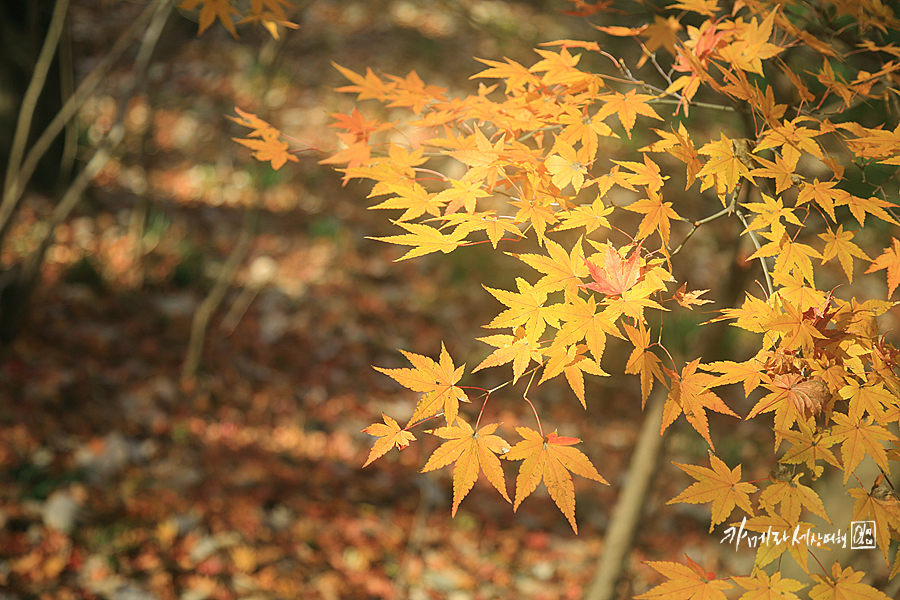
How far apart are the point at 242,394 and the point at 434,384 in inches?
91.0

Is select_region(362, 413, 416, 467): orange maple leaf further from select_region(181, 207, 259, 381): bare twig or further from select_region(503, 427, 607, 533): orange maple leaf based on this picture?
select_region(181, 207, 259, 381): bare twig

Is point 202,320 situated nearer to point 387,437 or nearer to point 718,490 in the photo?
point 387,437

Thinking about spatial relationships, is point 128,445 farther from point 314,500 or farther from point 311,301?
point 311,301

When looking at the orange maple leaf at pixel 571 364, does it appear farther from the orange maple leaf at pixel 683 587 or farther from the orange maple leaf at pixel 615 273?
the orange maple leaf at pixel 683 587

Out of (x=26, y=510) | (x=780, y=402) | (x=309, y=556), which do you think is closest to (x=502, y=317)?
(x=780, y=402)

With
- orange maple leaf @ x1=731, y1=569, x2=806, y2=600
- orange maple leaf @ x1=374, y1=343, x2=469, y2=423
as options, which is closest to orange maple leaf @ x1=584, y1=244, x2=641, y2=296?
orange maple leaf @ x1=374, y1=343, x2=469, y2=423

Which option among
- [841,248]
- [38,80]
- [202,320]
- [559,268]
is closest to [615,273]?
[559,268]

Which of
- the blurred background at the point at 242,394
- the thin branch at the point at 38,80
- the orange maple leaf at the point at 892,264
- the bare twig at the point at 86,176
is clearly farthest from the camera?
the thin branch at the point at 38,80

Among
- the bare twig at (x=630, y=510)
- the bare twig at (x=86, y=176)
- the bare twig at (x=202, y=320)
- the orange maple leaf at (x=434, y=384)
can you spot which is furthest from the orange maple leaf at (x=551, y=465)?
the bare twig at (x=86, y=176)

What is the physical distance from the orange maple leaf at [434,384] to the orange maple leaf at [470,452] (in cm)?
3

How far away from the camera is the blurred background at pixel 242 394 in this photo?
2.15m

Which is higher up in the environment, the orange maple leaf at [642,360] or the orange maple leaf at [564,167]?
the orange maple leaf at [564,167]

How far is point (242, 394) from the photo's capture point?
9.52ft

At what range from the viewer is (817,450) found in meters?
0.83
